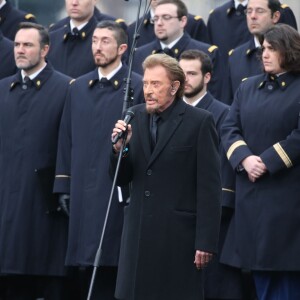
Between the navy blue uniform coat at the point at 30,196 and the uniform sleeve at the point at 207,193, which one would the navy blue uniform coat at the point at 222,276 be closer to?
the navy blue uniform coat at the point at 30,196

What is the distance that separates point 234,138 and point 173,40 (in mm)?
2027

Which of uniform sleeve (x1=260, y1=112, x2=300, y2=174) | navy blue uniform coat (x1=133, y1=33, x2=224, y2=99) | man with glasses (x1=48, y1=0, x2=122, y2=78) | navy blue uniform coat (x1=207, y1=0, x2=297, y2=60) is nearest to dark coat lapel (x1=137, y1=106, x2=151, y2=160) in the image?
uniform sleeve (x1=260, y1=112, x2=300, y2=174)

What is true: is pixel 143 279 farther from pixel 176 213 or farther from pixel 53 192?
A: pixel 53 192

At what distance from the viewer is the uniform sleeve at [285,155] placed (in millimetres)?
9023

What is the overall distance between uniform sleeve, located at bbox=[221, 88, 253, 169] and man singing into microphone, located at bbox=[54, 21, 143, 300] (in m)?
0.91

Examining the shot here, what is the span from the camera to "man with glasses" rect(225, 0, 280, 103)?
10.7 metres

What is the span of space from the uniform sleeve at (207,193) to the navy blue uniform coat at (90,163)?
1.96 meters

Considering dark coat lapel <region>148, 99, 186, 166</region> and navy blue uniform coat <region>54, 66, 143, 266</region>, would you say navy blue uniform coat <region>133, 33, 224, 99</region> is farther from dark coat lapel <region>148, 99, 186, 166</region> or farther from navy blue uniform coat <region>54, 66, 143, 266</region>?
dark coat lapel <region>148, 99, 186, 166</region>

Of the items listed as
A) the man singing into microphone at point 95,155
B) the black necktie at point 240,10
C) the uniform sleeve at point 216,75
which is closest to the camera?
the man singing into microphone at point 95,155

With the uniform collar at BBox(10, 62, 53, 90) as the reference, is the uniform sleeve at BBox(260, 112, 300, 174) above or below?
below

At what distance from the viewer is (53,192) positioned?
10.4 meters

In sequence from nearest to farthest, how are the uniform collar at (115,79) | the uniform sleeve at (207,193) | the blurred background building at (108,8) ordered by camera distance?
the uniform sleeve at (207,193) → the uniform collar at (115,79) → the blurred background building at (108,8)

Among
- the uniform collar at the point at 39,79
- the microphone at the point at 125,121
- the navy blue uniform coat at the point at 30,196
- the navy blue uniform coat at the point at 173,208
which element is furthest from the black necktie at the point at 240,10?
the microphone at the point at 125,121

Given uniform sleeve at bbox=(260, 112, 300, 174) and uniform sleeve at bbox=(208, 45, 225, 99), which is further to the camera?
uniform sleeve at bbox=(208, 45, 225, 99)
